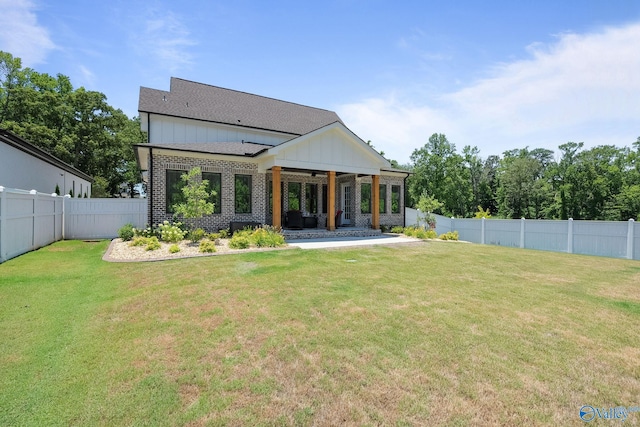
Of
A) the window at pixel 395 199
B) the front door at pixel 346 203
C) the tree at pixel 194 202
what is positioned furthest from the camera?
the window at pixel 395 199

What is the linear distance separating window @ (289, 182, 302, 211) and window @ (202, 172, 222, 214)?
405 cm

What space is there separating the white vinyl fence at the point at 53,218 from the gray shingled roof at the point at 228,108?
514 cm

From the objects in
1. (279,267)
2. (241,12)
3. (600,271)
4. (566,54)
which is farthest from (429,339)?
(566,54)

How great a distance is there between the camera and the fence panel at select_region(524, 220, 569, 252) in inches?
487

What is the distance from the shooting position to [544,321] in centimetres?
417

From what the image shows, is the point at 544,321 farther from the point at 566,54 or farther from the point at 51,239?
the point at 51,239

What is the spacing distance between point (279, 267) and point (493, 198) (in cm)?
5710

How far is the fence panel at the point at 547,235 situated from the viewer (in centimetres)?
1237

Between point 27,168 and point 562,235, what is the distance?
78.4 ft

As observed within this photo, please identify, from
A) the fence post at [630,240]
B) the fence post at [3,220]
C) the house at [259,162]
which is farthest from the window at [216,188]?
the fence post at [630,240]

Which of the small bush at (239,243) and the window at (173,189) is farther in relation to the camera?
the window at (173,189)

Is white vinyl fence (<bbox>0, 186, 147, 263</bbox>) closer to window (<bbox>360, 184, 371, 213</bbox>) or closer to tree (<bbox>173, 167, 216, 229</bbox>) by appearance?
tree (<bbox>173, 167, 216, 229</bbox>)

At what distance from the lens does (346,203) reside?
18422 millimetres
